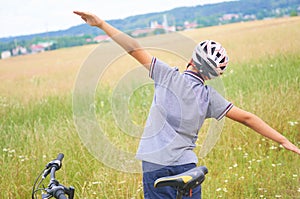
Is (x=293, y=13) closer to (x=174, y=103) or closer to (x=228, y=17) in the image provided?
(x=228, y=17)

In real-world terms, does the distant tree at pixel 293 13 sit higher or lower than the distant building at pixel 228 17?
lower

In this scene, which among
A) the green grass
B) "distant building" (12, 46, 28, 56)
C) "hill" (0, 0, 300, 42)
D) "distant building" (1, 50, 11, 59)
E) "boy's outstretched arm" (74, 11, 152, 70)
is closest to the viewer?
"boy's outstretched arm" (74, 11, 152, 70)

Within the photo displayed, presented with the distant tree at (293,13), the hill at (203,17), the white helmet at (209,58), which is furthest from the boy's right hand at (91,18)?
the distant tree at (293,13)

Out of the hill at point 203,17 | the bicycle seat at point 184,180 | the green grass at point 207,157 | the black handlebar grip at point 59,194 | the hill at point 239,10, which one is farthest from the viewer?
the hill at point 239,10

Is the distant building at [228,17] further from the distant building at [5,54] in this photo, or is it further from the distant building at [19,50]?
the distant building at [5,54]

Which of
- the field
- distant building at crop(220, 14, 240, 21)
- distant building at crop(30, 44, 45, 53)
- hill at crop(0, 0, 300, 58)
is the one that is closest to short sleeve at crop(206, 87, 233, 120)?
the field

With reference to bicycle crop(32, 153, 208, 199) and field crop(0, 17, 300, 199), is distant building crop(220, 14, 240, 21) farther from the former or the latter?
bicycle crop(32, 153, 208, 199)

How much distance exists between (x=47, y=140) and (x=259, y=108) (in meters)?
1.91

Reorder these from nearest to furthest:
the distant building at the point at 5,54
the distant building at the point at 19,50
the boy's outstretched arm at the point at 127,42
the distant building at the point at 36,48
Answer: the boy's outstretched arm at the point at 127,42 → the distant building at the point at 5,54 → the distant building at the point at 19,50 → the distant building at the point at 36,48

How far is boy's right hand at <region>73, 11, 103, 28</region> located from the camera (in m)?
1.96

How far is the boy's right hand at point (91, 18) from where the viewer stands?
1.96 meters

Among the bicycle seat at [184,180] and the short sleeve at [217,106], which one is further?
the short sleeve at [217,106]

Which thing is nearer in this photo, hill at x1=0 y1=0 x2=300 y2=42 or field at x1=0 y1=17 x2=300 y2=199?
field at x1=0 y1=17 x2=300 y2=199

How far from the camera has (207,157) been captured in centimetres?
383
